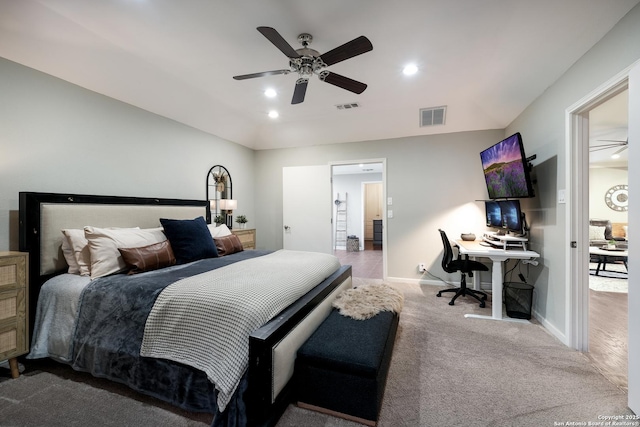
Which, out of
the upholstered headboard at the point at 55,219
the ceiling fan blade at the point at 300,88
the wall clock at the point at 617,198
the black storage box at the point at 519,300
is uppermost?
the ceiling fan blade at the point at 300,88

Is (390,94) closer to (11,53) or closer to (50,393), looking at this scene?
(11,53)

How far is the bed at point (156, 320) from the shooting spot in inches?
56.3

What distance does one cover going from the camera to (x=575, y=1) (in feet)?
5.92

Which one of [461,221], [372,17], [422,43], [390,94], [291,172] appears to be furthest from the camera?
[291,172]

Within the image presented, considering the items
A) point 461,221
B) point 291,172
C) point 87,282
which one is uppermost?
point 291,172

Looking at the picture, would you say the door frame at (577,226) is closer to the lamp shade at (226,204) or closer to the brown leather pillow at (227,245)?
the brown leather pillow at (227,245)

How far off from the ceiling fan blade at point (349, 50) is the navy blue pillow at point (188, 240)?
2.09 meters

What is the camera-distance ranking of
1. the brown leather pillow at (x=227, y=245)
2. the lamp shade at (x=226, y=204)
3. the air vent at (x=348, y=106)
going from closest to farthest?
the brown leather pillow at (x=227, y=245), the air vent at (x=348, y=106), the lamp shade at (x=226, y=204)

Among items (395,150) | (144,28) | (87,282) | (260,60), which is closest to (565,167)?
(395,150)

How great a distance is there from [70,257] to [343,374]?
2.43 meters

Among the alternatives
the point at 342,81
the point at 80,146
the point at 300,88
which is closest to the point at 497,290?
the point at 342,81

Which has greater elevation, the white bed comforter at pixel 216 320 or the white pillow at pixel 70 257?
the white pillow at pixel 70 257

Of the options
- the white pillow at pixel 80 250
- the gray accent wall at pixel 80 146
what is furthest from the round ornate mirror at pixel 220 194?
the white pillow at pixel 80 250

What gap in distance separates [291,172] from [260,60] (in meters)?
2.53
